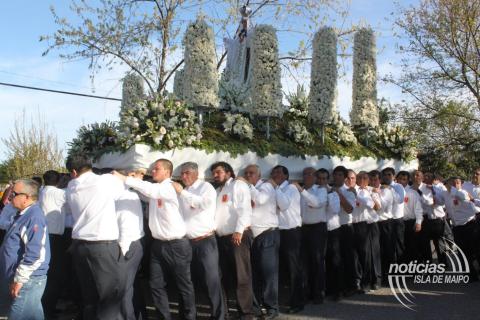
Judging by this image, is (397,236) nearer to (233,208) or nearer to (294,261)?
(294,261)

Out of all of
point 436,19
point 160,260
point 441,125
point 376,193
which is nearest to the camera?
point 160,260

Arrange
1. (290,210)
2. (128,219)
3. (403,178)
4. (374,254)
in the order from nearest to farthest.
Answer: (128,219)
(290,210)
(374,254)
(403,178)

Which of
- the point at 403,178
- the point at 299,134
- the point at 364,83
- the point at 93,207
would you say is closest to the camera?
the point at 93,207

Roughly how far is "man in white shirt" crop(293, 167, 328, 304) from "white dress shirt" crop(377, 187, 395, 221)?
1.50 m

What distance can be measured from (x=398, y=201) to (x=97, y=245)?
541 cm

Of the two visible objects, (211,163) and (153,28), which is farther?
(153,28)

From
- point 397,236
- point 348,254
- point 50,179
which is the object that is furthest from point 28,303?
point 397,236

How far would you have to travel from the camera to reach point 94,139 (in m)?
7.75

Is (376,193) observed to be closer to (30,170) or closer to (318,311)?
(318,311)

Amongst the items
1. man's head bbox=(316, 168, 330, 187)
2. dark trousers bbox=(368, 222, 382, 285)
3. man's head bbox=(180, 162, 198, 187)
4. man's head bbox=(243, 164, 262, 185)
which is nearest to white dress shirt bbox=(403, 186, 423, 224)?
dark trousers bbox=(368, 222, 382, 285)

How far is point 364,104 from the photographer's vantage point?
10.1 meters

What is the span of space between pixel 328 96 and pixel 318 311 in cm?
397

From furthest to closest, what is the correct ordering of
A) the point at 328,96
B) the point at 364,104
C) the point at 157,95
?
the point at 364,104 → the point at 328,96 → the point at 157,95

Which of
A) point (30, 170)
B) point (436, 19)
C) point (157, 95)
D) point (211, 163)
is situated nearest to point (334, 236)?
point (211, 163)
